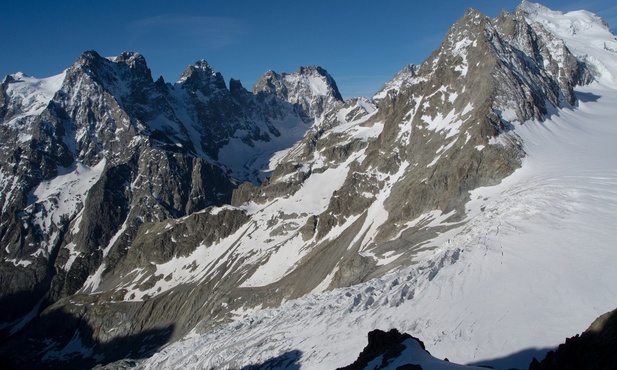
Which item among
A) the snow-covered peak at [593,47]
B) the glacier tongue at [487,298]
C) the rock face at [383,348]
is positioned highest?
the snow-covered peak at [593,47]

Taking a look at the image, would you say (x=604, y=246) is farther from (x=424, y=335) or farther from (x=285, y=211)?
(x=285, y=211)

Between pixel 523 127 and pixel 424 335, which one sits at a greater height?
pixel 523 127

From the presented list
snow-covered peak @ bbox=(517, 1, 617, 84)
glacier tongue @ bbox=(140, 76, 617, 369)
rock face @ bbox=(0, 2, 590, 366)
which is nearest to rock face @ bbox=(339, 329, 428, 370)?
glacier tongue @ bbox=(140, 76, 617, 369)

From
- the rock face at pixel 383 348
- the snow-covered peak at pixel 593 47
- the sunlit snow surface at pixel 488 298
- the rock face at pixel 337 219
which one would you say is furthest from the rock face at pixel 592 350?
the snow-covered peak at pixel 593 47

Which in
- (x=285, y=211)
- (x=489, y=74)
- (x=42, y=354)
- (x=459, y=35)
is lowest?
(x=42, y=354)

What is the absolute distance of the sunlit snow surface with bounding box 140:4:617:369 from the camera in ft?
91.3

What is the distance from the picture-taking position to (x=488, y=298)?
31750 mm

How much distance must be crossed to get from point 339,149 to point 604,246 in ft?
517

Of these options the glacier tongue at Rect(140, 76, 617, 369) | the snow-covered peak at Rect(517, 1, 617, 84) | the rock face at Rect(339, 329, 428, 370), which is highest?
→ the snow-covered peak at Rect(517, 1, 617, 84)

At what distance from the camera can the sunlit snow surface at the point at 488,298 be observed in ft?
91.3

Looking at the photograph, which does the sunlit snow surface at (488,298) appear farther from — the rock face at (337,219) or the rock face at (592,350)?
the rock face at (337,219)

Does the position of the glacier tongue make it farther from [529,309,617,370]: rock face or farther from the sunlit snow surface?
[529,309,617,370]: rock face

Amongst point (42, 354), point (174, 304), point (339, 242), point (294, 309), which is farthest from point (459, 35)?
point (42, 354)

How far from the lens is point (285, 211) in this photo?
160 m
